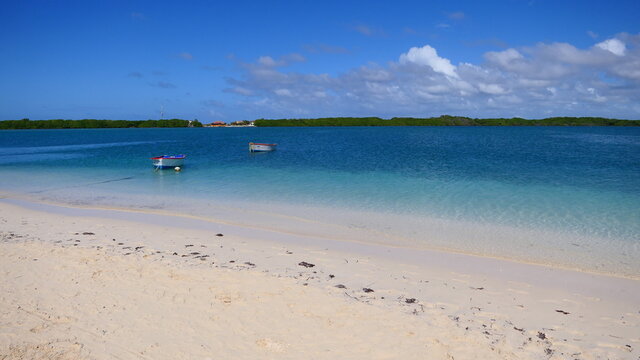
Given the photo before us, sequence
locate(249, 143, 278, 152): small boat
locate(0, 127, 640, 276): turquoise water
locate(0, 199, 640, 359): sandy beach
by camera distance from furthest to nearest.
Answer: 1. locate(249, 143, 278, 152): small boat
2. locate(0, 127, 640, 276): turquoise water
3. locate(0, 199, 640, 359): sandy beach

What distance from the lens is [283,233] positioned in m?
12.6

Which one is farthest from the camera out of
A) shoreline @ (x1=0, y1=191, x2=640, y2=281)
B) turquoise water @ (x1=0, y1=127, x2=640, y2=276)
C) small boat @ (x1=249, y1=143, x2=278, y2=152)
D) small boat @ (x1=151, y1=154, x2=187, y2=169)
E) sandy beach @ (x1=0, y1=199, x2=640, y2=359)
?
small boat @ (x1=249, y1=143, x2=278, y2=152)

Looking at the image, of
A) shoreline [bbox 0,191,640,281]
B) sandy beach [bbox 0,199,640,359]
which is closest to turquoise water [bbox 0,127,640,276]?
shoreline [bbox 0,191,640,281]

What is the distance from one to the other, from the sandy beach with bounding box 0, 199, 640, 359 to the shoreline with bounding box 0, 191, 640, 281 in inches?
8.7

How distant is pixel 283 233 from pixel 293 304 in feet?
19.1

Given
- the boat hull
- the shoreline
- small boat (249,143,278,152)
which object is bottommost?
the shoreline

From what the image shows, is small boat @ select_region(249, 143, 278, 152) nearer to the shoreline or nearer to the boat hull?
the boat hull

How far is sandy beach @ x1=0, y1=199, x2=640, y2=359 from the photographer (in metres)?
5.58

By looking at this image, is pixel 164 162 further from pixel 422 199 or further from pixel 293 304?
pixel 293 304

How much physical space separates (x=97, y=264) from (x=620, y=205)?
19.3m

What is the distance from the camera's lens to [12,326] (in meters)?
5.82

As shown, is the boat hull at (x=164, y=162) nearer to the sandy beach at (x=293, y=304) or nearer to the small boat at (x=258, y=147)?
the small boat at (x=258, y=147)

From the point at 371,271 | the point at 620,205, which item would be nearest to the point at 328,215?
the point at 371,271

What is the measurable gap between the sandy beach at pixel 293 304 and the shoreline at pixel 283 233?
0.22m
